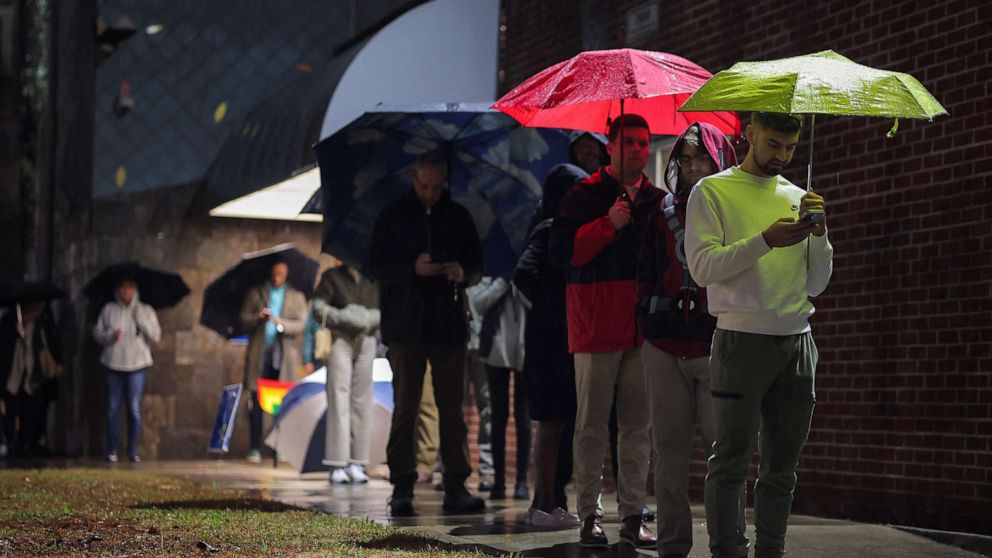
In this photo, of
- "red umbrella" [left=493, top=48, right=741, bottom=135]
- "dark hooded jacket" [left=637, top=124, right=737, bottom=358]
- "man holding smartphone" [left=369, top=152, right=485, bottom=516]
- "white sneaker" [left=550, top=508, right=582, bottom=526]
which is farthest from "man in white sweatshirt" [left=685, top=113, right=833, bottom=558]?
"man holding smartphone" [left=369, top=152, right=485, bottom=516]

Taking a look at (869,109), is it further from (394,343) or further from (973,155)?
(394,343)

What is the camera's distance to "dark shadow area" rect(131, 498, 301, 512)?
9453 millimetres

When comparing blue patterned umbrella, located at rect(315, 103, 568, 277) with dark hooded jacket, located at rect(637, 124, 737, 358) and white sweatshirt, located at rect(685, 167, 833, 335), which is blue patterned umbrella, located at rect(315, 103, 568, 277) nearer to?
dark hooded jacket, located at rect(637, 124, 737, 358)

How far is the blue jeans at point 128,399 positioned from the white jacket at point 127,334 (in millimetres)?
142

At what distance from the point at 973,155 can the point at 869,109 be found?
3.39 metres

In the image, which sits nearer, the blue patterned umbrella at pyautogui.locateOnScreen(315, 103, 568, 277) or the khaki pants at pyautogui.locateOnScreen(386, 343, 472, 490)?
the khaki pants at pyautogui.locateOnScreen(386, 343, 472, 490)

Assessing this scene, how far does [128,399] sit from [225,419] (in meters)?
1.11

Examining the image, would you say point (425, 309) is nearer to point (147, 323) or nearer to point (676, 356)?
point (676, 356)

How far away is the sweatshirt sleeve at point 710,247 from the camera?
18.2 ft

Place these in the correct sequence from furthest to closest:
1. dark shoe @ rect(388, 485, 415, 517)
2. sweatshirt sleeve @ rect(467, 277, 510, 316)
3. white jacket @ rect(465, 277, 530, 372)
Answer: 1. sweatshirt sleeve @ rect(467, 277, 510, 316)
2. white jacket @ rect(465, 277, 530, 372)
3. dark shoe @ rect(388, 485, 415, 517)

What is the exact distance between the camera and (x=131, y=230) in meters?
18.9

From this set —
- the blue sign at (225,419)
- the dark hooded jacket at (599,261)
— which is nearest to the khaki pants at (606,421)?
the dark hooded jacket at (599,261)

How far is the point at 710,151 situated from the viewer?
6.71 m

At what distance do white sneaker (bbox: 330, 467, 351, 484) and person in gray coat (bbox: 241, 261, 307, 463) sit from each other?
182 inches
